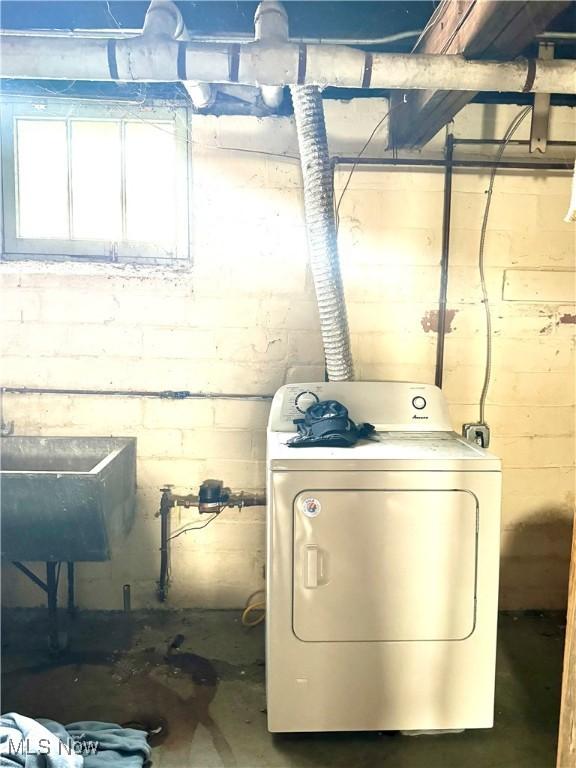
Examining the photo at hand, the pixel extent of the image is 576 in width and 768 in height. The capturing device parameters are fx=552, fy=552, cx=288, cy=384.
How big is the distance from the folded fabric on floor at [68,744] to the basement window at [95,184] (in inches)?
70.0

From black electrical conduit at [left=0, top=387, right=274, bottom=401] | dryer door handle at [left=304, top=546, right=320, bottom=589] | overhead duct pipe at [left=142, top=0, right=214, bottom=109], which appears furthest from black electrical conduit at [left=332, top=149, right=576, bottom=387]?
dryer door handle at [left=304, top=546, right=320, bottom=589]

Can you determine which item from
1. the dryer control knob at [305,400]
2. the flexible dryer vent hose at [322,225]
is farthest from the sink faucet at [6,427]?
the flexible dryer vent hose at [322,225]

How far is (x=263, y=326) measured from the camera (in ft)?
8.13

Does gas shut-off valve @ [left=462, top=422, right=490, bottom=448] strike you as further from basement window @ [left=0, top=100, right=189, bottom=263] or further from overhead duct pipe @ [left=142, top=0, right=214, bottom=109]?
overhead duct pipe @ [left=142, top=0, right=214, bottom=109]

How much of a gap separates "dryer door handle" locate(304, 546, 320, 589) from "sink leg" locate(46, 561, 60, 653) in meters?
1.07

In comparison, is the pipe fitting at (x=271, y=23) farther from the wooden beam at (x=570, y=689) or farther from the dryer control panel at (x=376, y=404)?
the wooden beam at (x=570, y=689)

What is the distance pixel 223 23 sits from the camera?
7.13 feet

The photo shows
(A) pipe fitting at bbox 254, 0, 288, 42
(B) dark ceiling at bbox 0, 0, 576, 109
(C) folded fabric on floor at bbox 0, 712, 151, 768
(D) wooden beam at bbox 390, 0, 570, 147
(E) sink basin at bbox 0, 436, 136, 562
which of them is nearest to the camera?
(D) wooden beam at bbox 390, 0, 570, 147

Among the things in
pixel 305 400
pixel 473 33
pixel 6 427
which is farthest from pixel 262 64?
pixel 6 427

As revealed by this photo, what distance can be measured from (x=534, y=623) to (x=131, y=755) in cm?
181

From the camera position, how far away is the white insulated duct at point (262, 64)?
5.01 ft

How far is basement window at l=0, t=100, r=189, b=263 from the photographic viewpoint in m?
2.43

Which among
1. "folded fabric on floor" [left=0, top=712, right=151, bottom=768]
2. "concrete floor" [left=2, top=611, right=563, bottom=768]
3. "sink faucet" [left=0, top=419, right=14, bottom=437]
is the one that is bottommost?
"concrete floor" [left=2, top=611, right=563, bottom=768]

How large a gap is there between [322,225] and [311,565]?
121 centimetres
